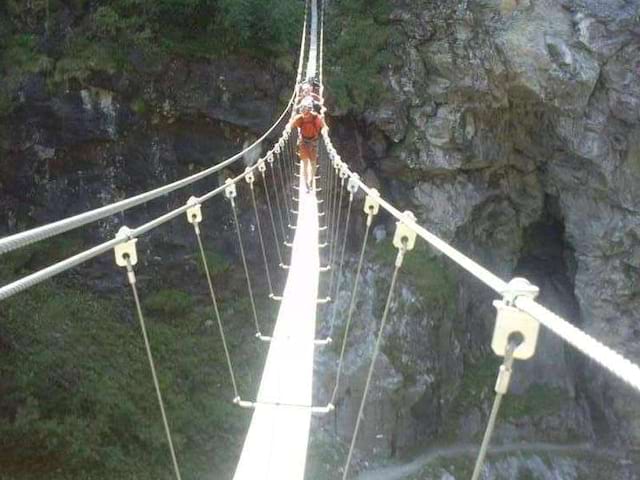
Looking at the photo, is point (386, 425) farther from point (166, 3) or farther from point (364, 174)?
point (166, 3)

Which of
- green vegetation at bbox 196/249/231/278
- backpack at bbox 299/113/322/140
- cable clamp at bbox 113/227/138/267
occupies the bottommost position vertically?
green vegetation at bbox 196/249/231/278

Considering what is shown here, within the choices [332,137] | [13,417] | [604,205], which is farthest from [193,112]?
[604,205]

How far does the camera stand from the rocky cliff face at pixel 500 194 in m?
9.49

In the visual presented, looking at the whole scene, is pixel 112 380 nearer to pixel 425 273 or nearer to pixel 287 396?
pixel 425 273

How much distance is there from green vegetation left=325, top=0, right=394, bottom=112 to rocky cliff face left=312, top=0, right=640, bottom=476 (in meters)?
0.19

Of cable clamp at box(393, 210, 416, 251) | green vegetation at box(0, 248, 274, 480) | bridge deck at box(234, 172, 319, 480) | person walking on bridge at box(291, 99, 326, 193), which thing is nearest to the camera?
cable clamp at box(393, 210, 416, 251)

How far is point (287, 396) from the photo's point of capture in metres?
3.31

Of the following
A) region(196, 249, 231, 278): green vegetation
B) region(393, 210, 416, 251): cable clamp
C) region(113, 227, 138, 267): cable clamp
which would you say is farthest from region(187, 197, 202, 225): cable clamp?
region(196, 249, 231, 278): green vegetation

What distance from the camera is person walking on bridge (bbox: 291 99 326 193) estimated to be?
6.40 meters

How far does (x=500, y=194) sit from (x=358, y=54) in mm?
3348

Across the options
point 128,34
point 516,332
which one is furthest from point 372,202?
point 128,34

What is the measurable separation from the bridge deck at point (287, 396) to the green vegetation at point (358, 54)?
5255 mm

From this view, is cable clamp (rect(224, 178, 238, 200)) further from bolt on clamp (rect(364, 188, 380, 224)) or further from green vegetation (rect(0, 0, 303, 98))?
A: green vegetation (rect(0, 0, 303, 98))

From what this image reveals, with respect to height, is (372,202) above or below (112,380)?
above
